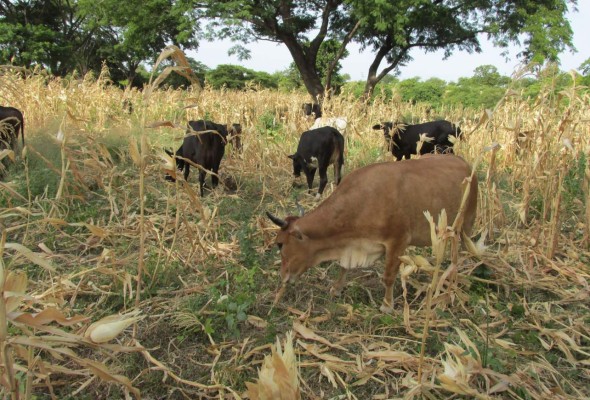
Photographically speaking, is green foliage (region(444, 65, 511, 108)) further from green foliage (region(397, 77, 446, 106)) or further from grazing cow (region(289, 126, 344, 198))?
grazing cow (region(289, 126, 344, 198))

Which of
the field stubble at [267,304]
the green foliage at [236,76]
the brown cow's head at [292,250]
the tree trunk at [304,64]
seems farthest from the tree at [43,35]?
the brown cow's head at [292,250]

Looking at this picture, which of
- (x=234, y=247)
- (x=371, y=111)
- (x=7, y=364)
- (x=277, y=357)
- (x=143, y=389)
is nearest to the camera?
(x=277, y=357)

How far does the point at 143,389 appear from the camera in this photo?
2.71m

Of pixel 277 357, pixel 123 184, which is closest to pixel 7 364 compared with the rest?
pixel 277 357

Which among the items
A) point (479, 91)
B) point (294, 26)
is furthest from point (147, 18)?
point (479, 91)

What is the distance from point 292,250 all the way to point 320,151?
3347 mm

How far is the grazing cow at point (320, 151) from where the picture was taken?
22.1ft

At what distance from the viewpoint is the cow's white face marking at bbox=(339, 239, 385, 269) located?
3646mm

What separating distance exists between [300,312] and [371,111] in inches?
355

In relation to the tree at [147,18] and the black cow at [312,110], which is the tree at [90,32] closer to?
the tree at [147,18]

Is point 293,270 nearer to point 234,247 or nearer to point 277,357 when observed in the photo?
point 234,247

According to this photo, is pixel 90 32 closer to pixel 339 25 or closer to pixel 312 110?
pixel 339 25

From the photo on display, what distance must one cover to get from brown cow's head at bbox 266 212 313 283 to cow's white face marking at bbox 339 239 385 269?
306mm

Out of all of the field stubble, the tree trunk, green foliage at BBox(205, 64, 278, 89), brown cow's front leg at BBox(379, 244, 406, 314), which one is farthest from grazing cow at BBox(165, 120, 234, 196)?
green foliage at BBox(205, 64, 278, 89)
